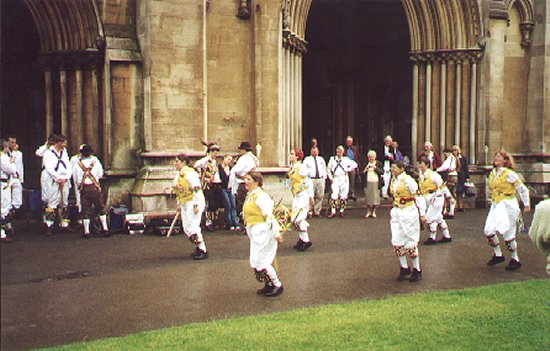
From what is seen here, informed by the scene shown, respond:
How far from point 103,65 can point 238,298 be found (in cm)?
818

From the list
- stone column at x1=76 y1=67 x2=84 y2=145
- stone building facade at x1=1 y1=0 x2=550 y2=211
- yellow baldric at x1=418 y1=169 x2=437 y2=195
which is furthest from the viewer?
stone column at x1=76 y1=67 x2=84 y2=145

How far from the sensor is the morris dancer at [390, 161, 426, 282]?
8328mm

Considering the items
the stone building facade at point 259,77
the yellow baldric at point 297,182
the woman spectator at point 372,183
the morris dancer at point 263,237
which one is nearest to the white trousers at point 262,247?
the morris dancer at point 263,237

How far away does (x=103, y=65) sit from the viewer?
1367 cm

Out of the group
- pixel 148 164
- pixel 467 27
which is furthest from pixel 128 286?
pixel 467 27

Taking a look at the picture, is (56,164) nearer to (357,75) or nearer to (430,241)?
(430,241)

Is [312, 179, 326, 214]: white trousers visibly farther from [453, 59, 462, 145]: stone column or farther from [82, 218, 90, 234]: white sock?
[82, 218, 90, 234]: white sock

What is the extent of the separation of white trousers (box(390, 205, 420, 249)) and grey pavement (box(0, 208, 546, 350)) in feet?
1.66

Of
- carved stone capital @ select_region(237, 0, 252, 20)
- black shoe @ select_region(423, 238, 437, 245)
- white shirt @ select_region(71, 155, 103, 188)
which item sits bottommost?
black shoe @ select_region(423, 238, 437, 245)

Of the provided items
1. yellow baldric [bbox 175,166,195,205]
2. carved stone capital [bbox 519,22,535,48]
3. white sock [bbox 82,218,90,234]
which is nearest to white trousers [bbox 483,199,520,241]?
Result: yellow baldric [bbox 175,166,195,205]

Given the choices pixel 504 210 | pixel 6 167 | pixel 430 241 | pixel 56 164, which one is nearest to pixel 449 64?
pixel 430 241

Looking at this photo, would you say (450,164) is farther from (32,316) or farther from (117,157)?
(32,316)

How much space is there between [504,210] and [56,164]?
321 inches

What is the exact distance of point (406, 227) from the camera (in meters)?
8.41
